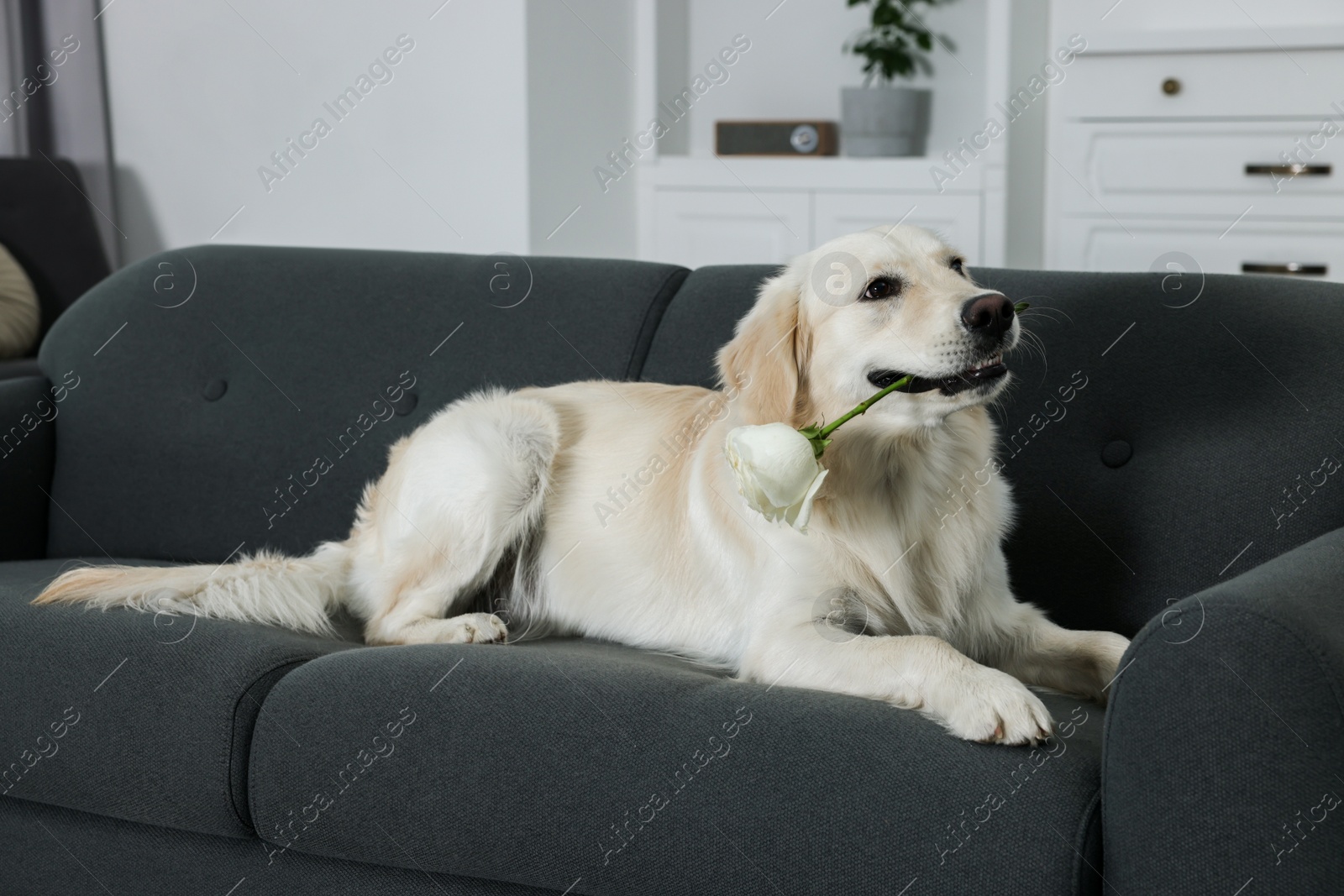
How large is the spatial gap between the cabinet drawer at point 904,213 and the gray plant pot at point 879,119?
0.22 meters

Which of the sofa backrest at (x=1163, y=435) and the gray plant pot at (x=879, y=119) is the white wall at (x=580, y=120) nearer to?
the gray plant pot at (x=879, y=119)

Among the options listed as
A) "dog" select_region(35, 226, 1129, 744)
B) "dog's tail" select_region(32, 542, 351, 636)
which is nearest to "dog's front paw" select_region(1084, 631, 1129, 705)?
"dog" select_region(35, 226, 1129, 744)

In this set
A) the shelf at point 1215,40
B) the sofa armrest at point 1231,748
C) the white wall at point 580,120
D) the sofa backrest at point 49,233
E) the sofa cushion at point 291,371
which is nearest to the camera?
the sofa armrest at point 1231,748

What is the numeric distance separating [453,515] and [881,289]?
729 millimetres

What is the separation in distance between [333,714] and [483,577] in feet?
1.52

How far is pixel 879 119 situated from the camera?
3971 millimetres

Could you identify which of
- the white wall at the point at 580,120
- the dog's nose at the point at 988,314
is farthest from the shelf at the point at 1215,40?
the dog's nose at the point at 988,314

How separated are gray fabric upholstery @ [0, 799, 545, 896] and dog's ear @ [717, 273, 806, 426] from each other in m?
0.67

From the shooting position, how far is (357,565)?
6.58ft

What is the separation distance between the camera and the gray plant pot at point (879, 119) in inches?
156

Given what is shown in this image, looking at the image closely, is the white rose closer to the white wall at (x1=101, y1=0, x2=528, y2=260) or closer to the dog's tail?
the dog's tail

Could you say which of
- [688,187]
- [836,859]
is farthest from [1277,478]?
[688,187]

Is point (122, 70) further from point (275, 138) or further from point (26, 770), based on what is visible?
point (26, 770)

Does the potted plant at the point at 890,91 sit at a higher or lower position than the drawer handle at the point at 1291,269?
higher
